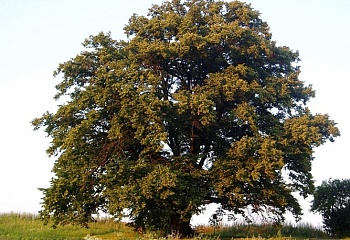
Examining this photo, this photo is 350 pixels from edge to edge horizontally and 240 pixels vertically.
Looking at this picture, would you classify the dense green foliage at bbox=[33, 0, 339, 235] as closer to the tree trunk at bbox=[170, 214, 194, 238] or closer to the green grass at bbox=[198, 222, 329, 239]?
the tree trunk at bbox=[170, 214, 194, 238]

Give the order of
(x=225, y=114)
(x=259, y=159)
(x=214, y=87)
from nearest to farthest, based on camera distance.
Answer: (x=259, y=159) → (x=214, y=87) → (x=225, y=114)

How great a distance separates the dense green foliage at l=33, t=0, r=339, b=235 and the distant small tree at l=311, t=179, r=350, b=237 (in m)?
6.54

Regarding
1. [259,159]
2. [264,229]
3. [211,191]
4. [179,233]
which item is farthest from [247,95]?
[264,229]

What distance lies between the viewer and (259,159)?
21.9 meters

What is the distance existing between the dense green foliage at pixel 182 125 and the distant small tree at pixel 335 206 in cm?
654

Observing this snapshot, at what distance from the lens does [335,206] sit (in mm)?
30688

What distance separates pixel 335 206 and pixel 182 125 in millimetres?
13983

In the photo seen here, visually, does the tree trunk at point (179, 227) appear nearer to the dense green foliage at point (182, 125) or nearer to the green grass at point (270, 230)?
the dense green foliage at point (182, 125)

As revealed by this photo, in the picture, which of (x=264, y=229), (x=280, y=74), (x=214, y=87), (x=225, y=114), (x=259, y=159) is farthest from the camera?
(x=264, y=229)

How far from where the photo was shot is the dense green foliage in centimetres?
2142

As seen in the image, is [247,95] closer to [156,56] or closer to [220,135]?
[220,135]

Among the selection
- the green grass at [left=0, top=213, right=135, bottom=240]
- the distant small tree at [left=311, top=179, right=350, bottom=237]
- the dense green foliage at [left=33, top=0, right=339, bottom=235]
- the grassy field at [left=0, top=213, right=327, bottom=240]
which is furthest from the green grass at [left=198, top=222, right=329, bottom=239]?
the green grass at [left=0, top=213, right=135, bottom=240]

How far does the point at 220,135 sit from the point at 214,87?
3260 millimetres

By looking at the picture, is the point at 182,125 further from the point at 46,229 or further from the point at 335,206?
the point at 335,206
